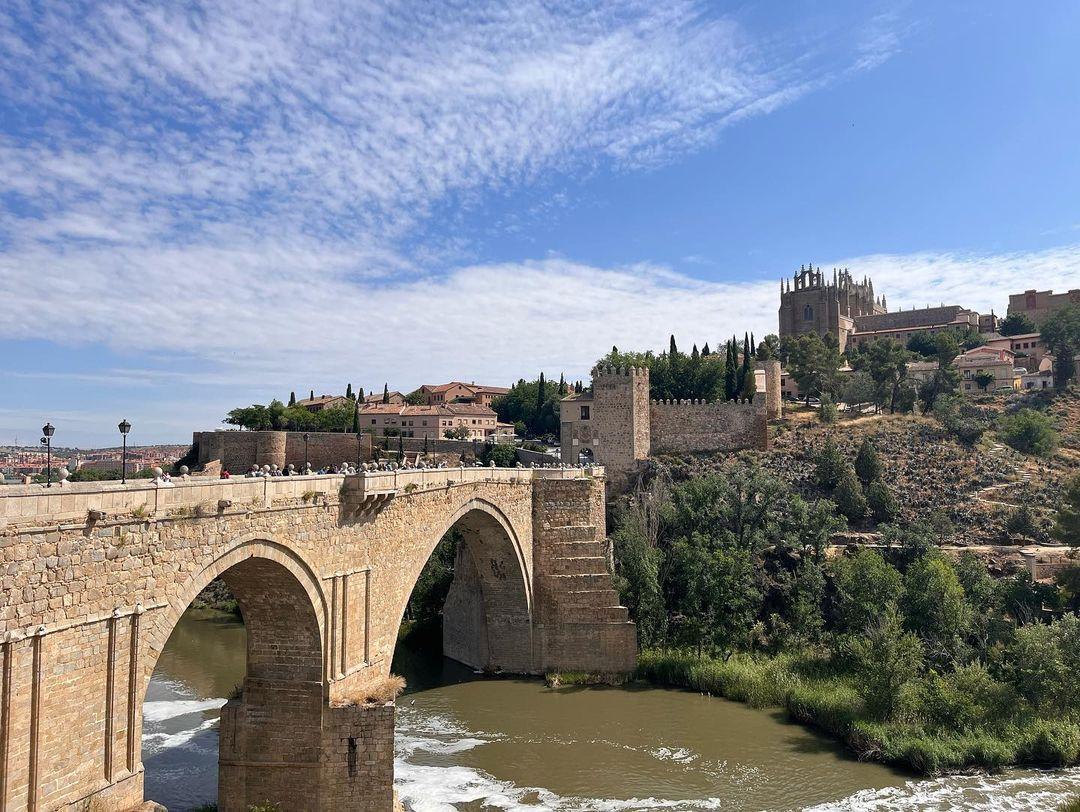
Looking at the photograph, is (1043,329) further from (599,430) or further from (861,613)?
(861,613)

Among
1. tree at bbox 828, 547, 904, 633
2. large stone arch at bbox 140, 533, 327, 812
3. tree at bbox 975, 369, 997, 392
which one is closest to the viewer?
large stone arch at bbox 140, 533, 327, 812

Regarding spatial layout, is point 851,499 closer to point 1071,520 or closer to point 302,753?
point 1071,520

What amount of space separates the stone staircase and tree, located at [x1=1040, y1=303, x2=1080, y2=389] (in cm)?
3936

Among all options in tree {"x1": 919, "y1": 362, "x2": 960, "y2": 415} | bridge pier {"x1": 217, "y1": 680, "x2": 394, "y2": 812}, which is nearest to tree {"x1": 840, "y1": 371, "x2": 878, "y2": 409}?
tree {"x1": 919, "y1": 362, "x2": 960, "y2": 415}

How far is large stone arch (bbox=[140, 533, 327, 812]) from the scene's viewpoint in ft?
41.3

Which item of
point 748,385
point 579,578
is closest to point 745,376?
point 748,385

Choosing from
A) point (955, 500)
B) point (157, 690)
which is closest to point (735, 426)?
point (955, 500)

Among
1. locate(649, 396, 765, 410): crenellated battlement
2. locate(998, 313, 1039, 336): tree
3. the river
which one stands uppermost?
locate(998, 313, 1039, 336): tree

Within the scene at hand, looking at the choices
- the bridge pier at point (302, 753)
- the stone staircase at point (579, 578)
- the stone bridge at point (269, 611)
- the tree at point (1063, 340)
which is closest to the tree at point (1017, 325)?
the tree at point (1063, 340)

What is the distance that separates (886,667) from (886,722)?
1275mm

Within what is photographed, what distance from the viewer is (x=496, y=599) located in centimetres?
2412

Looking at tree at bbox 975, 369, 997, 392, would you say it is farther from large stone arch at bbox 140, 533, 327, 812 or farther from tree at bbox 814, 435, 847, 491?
large stone arch at bbox 140, 533, 327, 812

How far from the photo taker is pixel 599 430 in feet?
121

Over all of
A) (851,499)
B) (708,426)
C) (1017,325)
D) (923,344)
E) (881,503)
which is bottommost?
(881,503)
